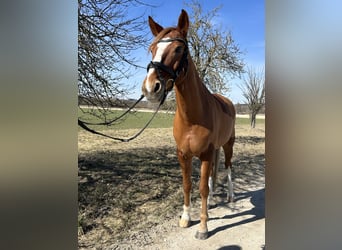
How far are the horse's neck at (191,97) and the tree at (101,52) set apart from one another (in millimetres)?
405

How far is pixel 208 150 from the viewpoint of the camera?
1.60 metres

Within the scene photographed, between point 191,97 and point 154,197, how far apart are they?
82cm

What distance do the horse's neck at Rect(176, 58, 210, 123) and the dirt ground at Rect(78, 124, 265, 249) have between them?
14.3 inches

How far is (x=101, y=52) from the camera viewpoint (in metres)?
1.73

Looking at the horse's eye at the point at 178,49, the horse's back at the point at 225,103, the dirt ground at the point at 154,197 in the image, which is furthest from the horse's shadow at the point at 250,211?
the horse's eye at the point at 178,49

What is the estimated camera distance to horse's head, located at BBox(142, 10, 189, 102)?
1.16 m

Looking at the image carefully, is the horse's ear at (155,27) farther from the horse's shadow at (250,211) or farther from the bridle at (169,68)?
the horse's shadow at (250,211)

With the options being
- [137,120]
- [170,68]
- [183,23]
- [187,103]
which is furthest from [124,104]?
[183,23]

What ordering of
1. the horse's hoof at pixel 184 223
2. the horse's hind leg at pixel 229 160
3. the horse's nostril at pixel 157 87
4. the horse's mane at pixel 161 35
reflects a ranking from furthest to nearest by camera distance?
the horse's hind leg at pixel 229 160
the horse's hoof at pixel 184 223
the horse's mane at pixel 161 35
the horse's nostril at pixel 157 87

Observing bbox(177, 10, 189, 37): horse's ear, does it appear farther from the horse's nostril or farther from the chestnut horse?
the horse's nostril

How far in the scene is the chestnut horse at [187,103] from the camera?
1.22 metres
